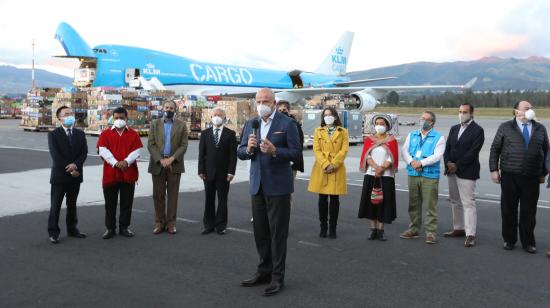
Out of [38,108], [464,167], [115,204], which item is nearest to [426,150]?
[464,167]

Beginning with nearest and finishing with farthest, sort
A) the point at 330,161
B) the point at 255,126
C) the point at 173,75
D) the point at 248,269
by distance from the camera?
the point at 255,126 < the point at 248,269 < the point at 330,161 < the point at 173,75

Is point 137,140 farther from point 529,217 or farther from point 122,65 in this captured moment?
point 122,65

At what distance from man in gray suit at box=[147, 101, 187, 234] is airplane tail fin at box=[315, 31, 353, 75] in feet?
149

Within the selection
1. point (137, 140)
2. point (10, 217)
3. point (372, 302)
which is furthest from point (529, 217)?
point (10, 217)

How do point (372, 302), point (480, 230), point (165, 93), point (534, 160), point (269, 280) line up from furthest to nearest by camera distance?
1. point (165, 93)
2. point (480, 230)
3. point (534, 160)
4. point (269, 280)
5. point (372, 302)

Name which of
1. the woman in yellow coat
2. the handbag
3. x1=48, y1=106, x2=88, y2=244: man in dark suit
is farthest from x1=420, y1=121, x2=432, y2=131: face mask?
x1=48, y1=106, x2=88, y2=244: man in dark suit

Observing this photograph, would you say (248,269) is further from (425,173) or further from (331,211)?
(425,173)

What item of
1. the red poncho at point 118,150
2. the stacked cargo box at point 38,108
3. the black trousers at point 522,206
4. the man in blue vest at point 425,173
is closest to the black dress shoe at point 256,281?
the man in blue vest at point 425,173

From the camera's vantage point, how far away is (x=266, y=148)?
15.6ft

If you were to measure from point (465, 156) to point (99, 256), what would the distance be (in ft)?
15.8

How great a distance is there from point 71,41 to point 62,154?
24463 millimetres

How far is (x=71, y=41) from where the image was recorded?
29.1 metres

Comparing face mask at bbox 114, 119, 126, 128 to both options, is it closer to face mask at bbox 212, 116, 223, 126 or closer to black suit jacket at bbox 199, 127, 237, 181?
black suit jacket at bbox 199, 127, 237, 181

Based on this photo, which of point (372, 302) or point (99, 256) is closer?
point (372, 302)
